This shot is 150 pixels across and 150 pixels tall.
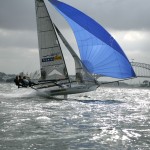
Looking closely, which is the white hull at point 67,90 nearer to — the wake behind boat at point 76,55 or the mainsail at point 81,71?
the wake behind boat at point 76,55

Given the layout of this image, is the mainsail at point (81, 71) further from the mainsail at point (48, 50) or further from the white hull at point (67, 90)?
the mainsail at point (48, 50)

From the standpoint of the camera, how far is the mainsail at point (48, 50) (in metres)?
29.8

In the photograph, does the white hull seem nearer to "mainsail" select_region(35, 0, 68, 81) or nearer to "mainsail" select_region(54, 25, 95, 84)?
"mainsail" select_region(54, 25, 95, 84)

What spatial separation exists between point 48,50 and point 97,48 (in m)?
4.00

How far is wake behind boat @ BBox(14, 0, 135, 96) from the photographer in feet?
94.0

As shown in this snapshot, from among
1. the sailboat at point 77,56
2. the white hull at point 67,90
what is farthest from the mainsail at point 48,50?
the white hull at point 67,90

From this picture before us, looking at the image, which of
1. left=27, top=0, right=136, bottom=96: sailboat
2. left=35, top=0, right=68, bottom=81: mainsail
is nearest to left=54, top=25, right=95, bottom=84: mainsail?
left=27, top=0, right=136, bottom=96: sailboat

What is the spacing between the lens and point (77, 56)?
30.1 meters

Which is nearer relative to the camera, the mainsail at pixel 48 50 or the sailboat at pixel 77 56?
the sailboat at pixel 77 56

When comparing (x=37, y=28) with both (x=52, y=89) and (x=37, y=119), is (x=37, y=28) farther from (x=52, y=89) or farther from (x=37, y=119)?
(x=37, y=119)

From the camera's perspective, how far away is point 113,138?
40.1 feet

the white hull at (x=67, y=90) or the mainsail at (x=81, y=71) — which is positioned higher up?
the mainsail at (x=81, y=71)

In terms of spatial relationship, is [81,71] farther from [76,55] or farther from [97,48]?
[97,48]

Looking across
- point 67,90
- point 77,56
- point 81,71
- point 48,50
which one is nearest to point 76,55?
point 77,56
